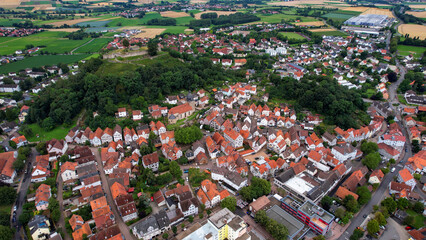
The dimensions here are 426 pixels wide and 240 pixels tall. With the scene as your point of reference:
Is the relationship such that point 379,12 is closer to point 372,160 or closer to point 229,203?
point 372,160

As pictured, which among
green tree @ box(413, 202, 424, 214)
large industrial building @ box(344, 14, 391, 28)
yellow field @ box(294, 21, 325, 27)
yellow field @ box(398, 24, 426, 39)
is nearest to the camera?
green tree @ box(413, 202, 424, 214)

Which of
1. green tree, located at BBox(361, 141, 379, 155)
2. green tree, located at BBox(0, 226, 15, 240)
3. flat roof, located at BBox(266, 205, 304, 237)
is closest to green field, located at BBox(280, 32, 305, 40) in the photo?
green tree, located at BBox(361, 141, 379, 155)

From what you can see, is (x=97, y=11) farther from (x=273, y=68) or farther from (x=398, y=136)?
(x=398, y=136)

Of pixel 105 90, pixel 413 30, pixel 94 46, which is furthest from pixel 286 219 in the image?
pixel 413 30

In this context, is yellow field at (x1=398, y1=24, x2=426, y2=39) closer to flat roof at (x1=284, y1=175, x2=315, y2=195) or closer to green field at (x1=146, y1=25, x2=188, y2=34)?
green field at (x1=146, y1=25, x2=188, y2=34)

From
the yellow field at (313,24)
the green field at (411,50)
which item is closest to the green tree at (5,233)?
the green field at (411,50)

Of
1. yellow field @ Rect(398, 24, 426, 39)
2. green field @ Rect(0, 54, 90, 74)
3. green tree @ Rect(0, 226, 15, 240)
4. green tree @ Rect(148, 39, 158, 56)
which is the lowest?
green tree @ Rect(0, 226, 15, 240)

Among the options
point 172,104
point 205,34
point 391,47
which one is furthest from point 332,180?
point 205,34
